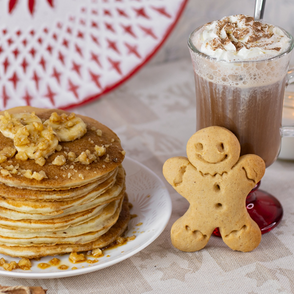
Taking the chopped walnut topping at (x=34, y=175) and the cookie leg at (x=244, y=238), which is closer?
the chopped walnut topping at (x=34, y=175)

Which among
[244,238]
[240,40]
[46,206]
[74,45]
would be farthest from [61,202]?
[74,45]

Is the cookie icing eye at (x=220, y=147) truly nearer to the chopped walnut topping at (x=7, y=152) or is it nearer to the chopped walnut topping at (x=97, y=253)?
the chopped walnut topping at (x=97, y=253)

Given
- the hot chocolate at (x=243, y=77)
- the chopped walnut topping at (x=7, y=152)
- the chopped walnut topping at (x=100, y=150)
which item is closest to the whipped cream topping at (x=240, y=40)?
Answer: the hot chocolate at (x=243, y=77)

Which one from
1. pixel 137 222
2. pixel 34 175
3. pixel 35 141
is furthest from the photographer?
pixel 137 222

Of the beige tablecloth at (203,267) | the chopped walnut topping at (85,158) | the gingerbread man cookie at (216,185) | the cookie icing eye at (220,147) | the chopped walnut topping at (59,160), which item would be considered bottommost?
the beige tablecloth at (203,267)

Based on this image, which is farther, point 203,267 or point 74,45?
point 74,45

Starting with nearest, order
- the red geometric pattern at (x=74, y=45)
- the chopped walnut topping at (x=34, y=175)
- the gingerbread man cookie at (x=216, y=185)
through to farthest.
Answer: the chopped walnut topping at (x=34, y=175) → the gingerbread man cookie at (x=216, y=185) → the red geometric pattern at (x=74, y=45)

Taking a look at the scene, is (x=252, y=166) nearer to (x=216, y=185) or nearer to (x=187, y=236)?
(x=216, y=185)

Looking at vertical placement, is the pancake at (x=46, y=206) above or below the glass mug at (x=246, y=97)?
below
